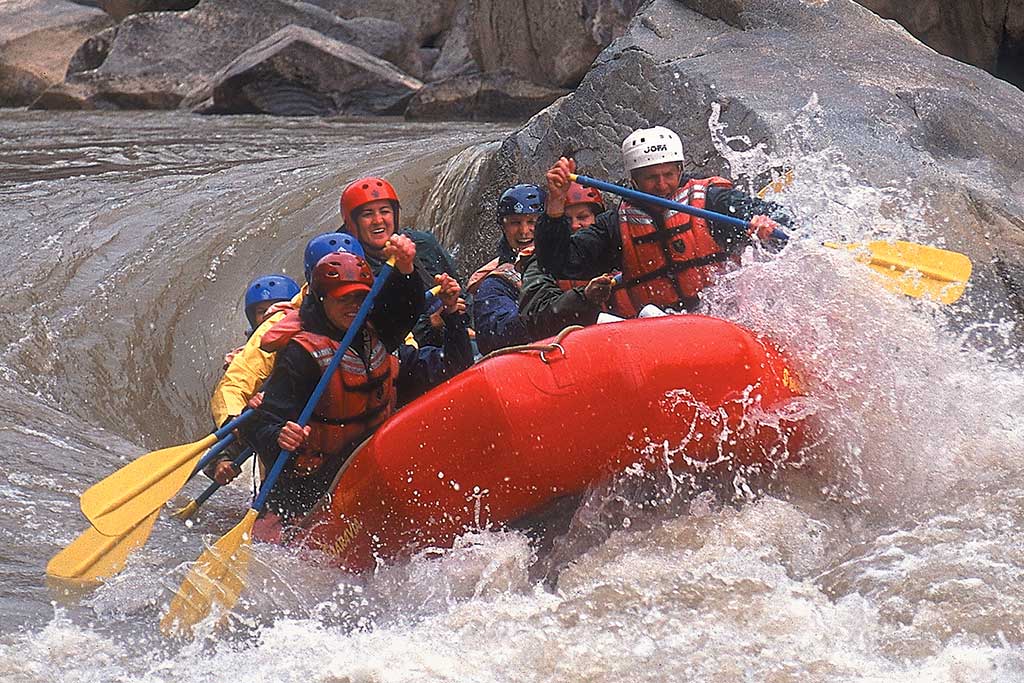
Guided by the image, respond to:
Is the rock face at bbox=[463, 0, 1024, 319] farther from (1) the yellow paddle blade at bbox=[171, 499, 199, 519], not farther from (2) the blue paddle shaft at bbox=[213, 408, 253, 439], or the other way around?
(1) the yellow paddle blade at bbox=[171, 499, 199, 519]

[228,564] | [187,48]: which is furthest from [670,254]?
[187,48]

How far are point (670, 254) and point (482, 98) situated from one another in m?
8.59

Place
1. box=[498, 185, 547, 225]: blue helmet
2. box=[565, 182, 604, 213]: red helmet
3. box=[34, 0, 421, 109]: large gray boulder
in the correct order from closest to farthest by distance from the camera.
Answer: box=[565, 182, 604, 213]: red helmet, box=[498, 185, 547, 225]: blue helmet, box=[34, 0, 421, 109]: large gray boulder

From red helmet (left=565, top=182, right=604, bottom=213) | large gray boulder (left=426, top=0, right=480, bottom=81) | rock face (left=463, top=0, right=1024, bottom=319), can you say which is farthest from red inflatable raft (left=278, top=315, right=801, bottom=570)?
large gray boulder (left=426, top=0, right=480, bottom=81)

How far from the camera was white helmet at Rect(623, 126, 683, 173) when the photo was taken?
440cm

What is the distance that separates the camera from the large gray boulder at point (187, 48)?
1417cm

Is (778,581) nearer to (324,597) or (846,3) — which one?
(324,597)

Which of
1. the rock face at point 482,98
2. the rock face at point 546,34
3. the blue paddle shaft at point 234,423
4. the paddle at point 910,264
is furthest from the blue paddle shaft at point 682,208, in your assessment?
the rock face at point 482,98

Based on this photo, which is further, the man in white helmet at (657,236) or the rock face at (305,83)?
the rock face at (305,83)

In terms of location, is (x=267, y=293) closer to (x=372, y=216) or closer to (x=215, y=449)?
(x=372, y=216)

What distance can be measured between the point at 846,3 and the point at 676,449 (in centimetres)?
376

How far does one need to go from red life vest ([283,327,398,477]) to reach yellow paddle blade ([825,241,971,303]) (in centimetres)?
150

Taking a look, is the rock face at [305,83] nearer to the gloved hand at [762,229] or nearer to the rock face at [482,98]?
the rock face at [482,98]

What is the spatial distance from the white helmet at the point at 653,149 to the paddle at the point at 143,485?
1.58 metres
